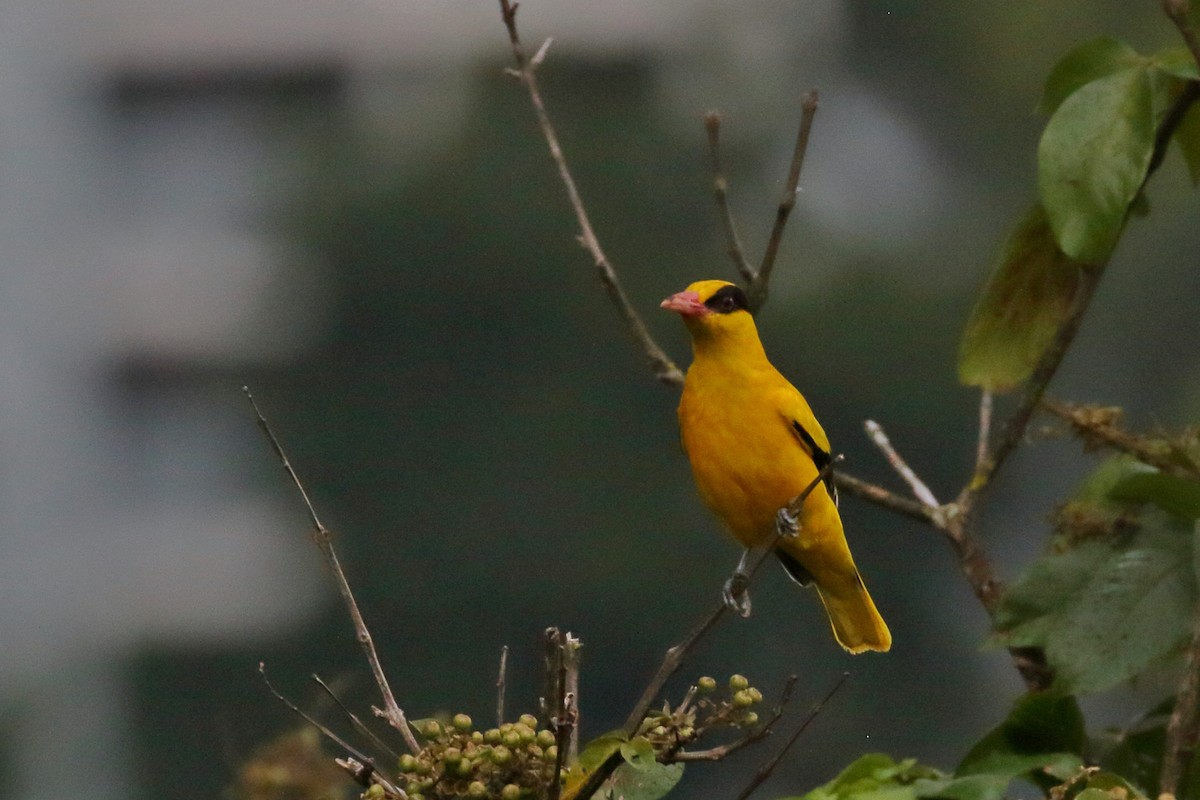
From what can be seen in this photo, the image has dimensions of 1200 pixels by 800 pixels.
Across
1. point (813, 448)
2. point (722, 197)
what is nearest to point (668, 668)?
point (722, 197)

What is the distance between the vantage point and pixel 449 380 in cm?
409

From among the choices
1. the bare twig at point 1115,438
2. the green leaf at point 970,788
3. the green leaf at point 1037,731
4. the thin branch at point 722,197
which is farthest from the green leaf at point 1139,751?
the thin branch at point 722,197

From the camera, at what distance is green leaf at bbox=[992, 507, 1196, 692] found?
121 centimetres

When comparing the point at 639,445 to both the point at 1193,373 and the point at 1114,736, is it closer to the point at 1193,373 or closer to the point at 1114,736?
the point at 1193,373

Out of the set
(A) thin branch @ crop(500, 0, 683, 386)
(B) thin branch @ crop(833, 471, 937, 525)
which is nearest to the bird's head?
(A) thin branch @ crop(500, 0, 683, 386)

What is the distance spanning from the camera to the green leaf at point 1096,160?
1266 millimetres

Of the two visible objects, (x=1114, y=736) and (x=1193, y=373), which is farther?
(x=1193, y=373)

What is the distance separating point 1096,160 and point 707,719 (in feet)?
2.24

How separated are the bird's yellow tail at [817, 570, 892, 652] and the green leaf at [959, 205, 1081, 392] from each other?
0.35 metres

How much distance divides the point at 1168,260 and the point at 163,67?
10.5 feet

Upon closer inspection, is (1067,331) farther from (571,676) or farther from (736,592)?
(571,676)

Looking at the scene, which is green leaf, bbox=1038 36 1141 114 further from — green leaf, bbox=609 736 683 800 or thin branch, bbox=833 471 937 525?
green leaf, bbox=609 736 683 800

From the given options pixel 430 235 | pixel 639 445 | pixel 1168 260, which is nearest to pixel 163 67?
pixel 430 235

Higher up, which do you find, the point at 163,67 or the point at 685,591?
the point at 163,67
